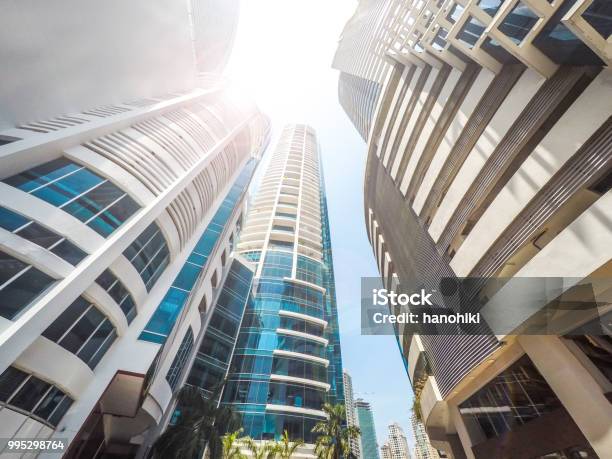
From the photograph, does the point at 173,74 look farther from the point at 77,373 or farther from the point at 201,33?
the point at 77,373

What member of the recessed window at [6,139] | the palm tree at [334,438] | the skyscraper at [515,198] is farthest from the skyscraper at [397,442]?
the recessed window at [6,139]

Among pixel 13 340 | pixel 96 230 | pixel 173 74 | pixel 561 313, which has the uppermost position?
pixel 173 74

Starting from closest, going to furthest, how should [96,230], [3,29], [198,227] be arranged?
[96,230] → [3,29] → [198,227]

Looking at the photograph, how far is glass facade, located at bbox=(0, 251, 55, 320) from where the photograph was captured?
898 cm

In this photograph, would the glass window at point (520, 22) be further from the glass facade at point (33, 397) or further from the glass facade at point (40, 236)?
the glass facade at point (33, 397)

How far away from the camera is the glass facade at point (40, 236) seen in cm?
1045

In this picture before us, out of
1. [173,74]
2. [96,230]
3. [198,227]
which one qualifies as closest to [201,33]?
[173,74]

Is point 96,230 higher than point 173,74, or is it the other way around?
point 173,74

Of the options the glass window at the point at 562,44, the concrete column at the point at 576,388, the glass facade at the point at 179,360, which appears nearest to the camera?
the concrete column at the point at 576,388

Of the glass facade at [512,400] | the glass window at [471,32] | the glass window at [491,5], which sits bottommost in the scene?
the glass facade at [512,400]

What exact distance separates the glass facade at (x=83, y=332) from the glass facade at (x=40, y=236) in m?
2.24

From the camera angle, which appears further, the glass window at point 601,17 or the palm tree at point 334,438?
the palm tree at point 334,438

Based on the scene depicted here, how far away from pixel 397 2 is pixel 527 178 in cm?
3628

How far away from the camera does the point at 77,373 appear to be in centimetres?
1116
